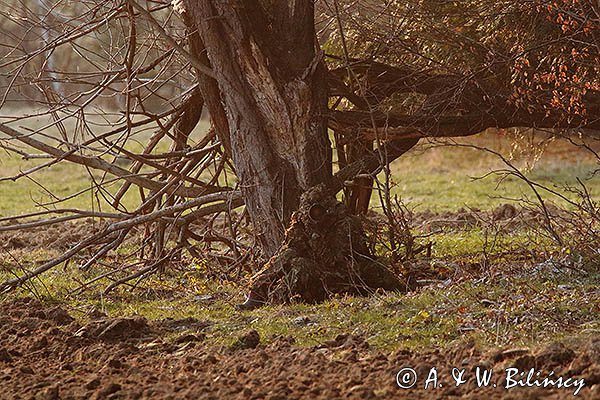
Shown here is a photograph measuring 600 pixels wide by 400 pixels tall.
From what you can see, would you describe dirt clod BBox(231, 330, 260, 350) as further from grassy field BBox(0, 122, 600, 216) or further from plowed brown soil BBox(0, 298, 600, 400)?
grassy field BBox(0, 122, 600, 216)

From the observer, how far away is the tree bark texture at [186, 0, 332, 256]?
28.8 feet

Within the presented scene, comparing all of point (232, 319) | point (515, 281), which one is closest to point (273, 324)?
point (232, 319)

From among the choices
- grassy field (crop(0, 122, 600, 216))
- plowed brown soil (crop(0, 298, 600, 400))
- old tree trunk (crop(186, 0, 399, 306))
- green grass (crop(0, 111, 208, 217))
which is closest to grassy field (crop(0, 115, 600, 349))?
plowed brown soil (crop(0, 298, 600, 400))

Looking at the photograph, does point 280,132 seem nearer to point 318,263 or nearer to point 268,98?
point 268,98

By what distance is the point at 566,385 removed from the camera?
4.92 metres

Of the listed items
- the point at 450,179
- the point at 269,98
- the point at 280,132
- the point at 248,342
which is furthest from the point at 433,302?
the point at 450,179

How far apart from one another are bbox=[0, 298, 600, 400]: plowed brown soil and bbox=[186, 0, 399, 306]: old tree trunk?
5.49 feet

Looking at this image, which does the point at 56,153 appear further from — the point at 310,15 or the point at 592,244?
the point at 592,244

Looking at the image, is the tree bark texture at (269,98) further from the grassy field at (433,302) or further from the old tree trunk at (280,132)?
the grassy field at (433,302)

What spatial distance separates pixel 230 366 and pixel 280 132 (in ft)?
11.2

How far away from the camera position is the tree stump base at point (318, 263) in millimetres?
8547

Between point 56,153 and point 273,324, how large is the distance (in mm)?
2884

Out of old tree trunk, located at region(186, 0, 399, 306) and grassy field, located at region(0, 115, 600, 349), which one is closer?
grassy field, located at region(0, 115, 600, 349)

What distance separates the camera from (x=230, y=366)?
583cm
